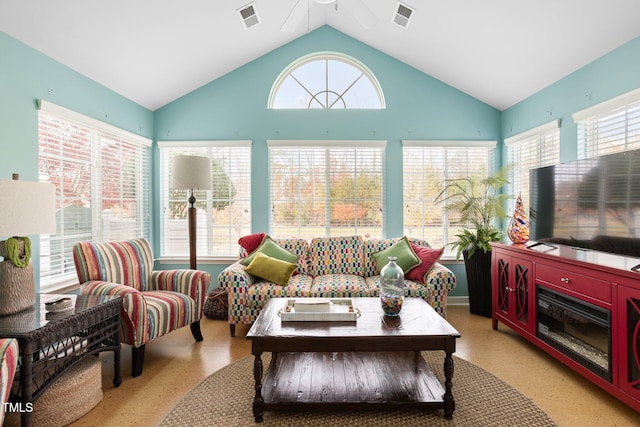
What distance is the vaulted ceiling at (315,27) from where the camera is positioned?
246cm

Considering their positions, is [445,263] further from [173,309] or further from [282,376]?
[173,309]

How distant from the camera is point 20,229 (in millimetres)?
1721

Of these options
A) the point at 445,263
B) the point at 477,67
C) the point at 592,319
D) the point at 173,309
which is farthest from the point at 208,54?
the point at 592,319

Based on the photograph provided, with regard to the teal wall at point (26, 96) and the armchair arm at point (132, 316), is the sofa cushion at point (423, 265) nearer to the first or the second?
the armchair arm at point (132, 316)

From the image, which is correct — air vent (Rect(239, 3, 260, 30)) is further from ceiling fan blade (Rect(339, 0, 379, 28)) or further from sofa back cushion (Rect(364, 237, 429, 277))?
sofa back cushion (Rect(364, 237, 429, 277))

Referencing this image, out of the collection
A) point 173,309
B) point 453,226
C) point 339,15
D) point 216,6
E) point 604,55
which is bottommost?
point 173,309

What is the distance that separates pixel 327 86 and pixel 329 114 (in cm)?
39

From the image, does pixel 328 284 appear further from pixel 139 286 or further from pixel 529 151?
pixel 529 151

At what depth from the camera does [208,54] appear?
11.9 ft

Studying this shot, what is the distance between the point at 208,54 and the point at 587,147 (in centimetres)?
381

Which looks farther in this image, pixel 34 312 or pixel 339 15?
pixel 339 15

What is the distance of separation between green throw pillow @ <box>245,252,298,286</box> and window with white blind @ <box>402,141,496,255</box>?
173cm

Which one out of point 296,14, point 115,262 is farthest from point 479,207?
point 115,262

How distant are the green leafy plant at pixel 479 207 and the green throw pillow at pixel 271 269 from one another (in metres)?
1.92
